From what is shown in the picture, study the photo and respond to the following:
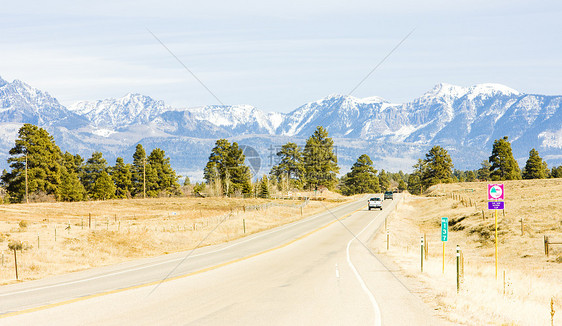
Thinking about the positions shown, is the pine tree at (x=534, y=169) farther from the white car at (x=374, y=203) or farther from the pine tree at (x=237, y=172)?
the white car at (x=374, y=203)

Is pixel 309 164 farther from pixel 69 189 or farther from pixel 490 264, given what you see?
pixel 490 264

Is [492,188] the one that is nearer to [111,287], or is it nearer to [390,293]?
[390,293]

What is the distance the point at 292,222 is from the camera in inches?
2349

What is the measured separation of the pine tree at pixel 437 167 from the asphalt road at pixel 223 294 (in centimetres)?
14018

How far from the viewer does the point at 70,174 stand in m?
108

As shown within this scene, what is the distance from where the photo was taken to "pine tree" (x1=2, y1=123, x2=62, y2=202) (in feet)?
302

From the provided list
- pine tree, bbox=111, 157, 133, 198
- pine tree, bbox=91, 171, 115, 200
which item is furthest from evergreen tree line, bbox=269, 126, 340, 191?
pine tree, bbox=91, 171, 115, 200

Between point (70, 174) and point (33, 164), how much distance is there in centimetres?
1447

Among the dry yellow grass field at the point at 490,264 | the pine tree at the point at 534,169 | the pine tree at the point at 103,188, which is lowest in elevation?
the dry yellow grass field at the point at 490,264

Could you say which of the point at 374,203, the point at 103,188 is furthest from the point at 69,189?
the point at 374,203

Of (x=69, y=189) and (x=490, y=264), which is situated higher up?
(x=69, y=189)

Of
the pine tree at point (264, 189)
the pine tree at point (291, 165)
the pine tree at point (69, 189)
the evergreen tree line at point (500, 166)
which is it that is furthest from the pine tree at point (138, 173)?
the evergreen tree line at point (500, 166)

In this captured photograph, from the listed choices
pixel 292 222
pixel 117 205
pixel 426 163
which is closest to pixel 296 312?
pixel 292 222

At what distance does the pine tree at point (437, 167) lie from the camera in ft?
534
